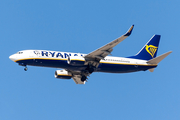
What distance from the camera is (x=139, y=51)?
56.2m

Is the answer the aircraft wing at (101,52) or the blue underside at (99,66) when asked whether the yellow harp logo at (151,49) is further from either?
the aircraft wing at (101,52)

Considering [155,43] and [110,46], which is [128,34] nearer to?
[110,46]

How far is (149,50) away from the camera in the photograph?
56344mm

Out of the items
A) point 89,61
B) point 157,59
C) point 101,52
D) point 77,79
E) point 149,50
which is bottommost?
point 77,79

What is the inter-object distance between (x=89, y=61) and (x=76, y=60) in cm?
279

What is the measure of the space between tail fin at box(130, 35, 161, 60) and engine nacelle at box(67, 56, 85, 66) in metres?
12.0

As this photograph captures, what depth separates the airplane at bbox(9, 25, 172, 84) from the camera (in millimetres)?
47000

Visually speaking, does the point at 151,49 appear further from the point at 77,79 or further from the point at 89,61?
the point at 77,79

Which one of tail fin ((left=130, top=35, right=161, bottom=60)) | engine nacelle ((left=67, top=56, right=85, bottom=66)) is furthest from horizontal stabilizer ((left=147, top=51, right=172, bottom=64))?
engine nacelle ((left=67, top=56, right=85, bottom=66))

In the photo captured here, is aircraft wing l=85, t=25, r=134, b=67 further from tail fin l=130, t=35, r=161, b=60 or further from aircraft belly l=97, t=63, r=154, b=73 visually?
tail fin l=130, t=35, r=161, b=60

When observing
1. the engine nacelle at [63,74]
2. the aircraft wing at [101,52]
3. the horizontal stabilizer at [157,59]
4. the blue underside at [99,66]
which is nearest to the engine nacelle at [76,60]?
the blue underside at [99,66]

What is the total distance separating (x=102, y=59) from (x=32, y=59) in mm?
11635

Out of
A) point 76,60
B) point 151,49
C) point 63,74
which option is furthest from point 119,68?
point 63,74

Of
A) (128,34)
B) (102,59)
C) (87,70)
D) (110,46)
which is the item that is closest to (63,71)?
(87,70)
